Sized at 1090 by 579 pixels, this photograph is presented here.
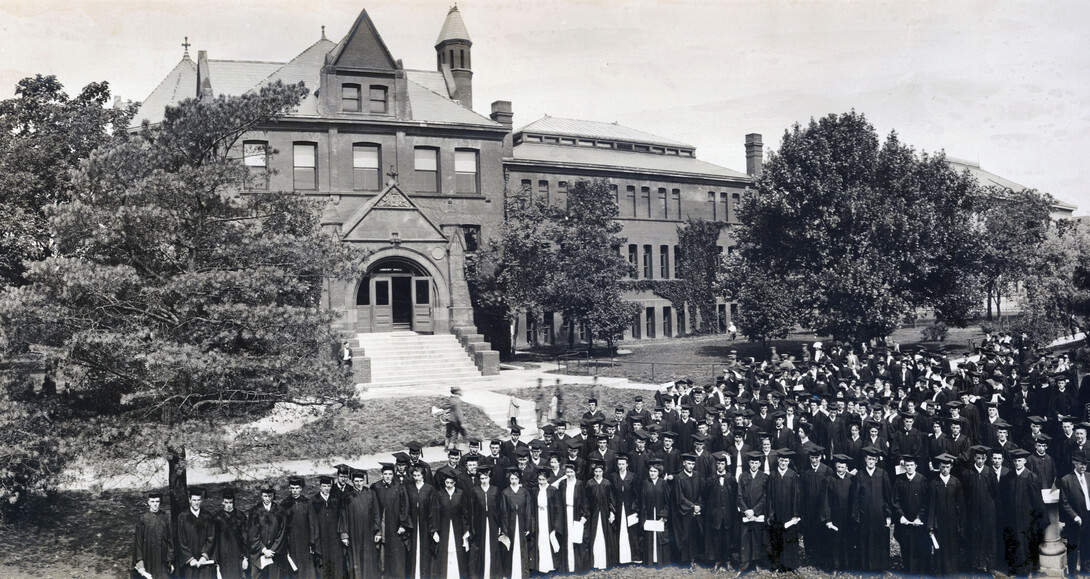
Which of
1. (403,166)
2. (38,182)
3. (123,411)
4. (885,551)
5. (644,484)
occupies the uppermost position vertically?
(403,166)

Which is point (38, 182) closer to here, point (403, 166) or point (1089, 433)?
point (403, 166)

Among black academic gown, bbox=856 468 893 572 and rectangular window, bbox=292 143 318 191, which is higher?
rectangular window, bbox=292 143 318 191

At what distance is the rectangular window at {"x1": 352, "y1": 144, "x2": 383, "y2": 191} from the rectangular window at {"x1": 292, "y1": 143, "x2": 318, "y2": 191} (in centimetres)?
149

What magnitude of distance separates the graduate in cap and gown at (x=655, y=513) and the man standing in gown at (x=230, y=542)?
4910mm

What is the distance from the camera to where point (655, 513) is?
33.8 feet

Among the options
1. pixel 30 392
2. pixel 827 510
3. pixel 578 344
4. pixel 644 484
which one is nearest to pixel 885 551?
pixel 827 510

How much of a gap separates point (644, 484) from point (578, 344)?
97.0ft

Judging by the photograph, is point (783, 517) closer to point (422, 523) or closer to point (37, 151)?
point (422, 523)

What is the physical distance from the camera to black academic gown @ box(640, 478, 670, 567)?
10258mm

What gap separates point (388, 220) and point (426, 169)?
4796 millimetres

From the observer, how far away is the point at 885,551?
9820mm

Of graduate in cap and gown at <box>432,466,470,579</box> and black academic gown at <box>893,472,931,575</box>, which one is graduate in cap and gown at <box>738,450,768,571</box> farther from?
graduate in cap and gown at <box>432,466,470,579</box>

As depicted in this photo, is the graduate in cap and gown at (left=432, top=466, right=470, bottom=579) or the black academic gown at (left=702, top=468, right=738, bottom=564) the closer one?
the graduate in cap and gown at (left=432, top=466, right=470, bottom=579)

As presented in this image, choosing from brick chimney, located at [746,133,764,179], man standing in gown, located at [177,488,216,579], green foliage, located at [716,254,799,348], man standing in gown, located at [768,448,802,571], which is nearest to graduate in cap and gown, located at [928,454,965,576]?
man standing in gown, located at [768,448,802,571]
